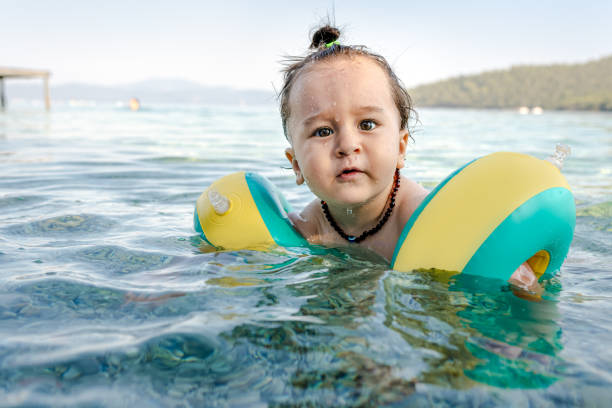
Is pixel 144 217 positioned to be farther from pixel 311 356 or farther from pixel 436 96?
pixel 436 96

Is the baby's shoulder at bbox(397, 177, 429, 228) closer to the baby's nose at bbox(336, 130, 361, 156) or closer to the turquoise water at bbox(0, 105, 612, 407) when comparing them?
the turquoise water at bbox(0, 105, 612, 407)

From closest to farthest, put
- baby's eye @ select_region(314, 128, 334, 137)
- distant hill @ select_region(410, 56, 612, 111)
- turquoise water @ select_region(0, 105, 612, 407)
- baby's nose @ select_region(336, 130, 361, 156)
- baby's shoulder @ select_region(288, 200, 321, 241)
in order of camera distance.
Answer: turquoise water @ select_region(0, 105, 612, 407), baby's nose @ select_region(336, 130, 361, 156), baby's eye @ select_region(314, 128, 334, 137), baby's shoulder @ select_region(288, 200, 321, 241), distant hill @ select_region(410, 56, 612, 111)

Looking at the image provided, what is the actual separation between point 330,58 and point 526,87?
355 ft

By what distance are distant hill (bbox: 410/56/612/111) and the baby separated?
267 ft

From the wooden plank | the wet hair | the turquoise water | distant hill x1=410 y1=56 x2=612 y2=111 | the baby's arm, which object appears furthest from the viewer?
distant hill x1=410 y1=56 x2=612 y2=111

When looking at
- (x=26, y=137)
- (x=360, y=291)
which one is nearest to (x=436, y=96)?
(x=26, y=137)

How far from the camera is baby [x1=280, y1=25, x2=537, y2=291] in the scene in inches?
100

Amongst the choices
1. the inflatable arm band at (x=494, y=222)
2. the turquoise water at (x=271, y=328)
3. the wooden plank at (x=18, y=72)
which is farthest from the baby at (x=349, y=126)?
the wooden plank at (x=18, y=72)

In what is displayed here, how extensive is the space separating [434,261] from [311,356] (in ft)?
3.25

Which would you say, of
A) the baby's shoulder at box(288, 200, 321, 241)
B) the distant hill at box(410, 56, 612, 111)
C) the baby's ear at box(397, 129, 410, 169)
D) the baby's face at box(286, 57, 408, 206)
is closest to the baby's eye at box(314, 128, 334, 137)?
the baby's face at box(286, 57, 408, 206)

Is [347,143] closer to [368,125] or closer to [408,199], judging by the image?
[368,125]

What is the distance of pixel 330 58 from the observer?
2732 millimetres

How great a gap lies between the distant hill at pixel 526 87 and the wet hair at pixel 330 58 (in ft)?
266

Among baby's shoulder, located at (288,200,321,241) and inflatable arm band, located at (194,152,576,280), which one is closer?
inflatable arm band, located at (194,152,576,280)
